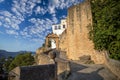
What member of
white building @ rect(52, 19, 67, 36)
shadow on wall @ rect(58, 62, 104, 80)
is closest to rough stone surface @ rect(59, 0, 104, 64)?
shadow on wall @ rect(58, 62, 104, 80)

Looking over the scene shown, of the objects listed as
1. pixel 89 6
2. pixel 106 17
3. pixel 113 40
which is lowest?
pixel 113 40

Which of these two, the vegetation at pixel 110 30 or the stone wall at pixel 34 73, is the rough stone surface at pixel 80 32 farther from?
the stone wall at pixel 34 73

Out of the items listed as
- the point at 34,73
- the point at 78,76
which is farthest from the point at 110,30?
the point at 34,73

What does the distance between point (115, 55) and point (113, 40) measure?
175 centimetres

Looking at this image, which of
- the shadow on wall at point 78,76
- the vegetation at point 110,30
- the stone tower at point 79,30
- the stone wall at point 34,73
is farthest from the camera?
the stone tower at point 79,30

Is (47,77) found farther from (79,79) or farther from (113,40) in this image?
(113,40)

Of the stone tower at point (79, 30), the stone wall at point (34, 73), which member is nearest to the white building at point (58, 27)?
the stone tower at point (79, 30)

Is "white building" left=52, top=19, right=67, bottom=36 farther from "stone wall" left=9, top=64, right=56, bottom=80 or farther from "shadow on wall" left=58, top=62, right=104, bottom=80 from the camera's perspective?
"stone wall" left=9, top=64, right=56, bottom=80

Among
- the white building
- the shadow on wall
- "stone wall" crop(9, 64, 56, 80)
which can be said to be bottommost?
the shadow on wall

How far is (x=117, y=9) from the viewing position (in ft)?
52.5

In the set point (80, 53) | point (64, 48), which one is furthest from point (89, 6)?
point (64, 48)

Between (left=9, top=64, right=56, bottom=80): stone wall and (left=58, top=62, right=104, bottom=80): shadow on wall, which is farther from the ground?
(left=9, top=64, right=56, bottom=80): stone wall

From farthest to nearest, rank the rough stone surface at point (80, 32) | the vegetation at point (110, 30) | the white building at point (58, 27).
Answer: the white building at point (58, 27) < the rough stone surface at point (80, 32) < the vegetation at point (110, 30)

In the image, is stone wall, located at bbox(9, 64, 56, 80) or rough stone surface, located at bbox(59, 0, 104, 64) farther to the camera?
rough stone surface, located at bbox(59, 0, 104, 64)
